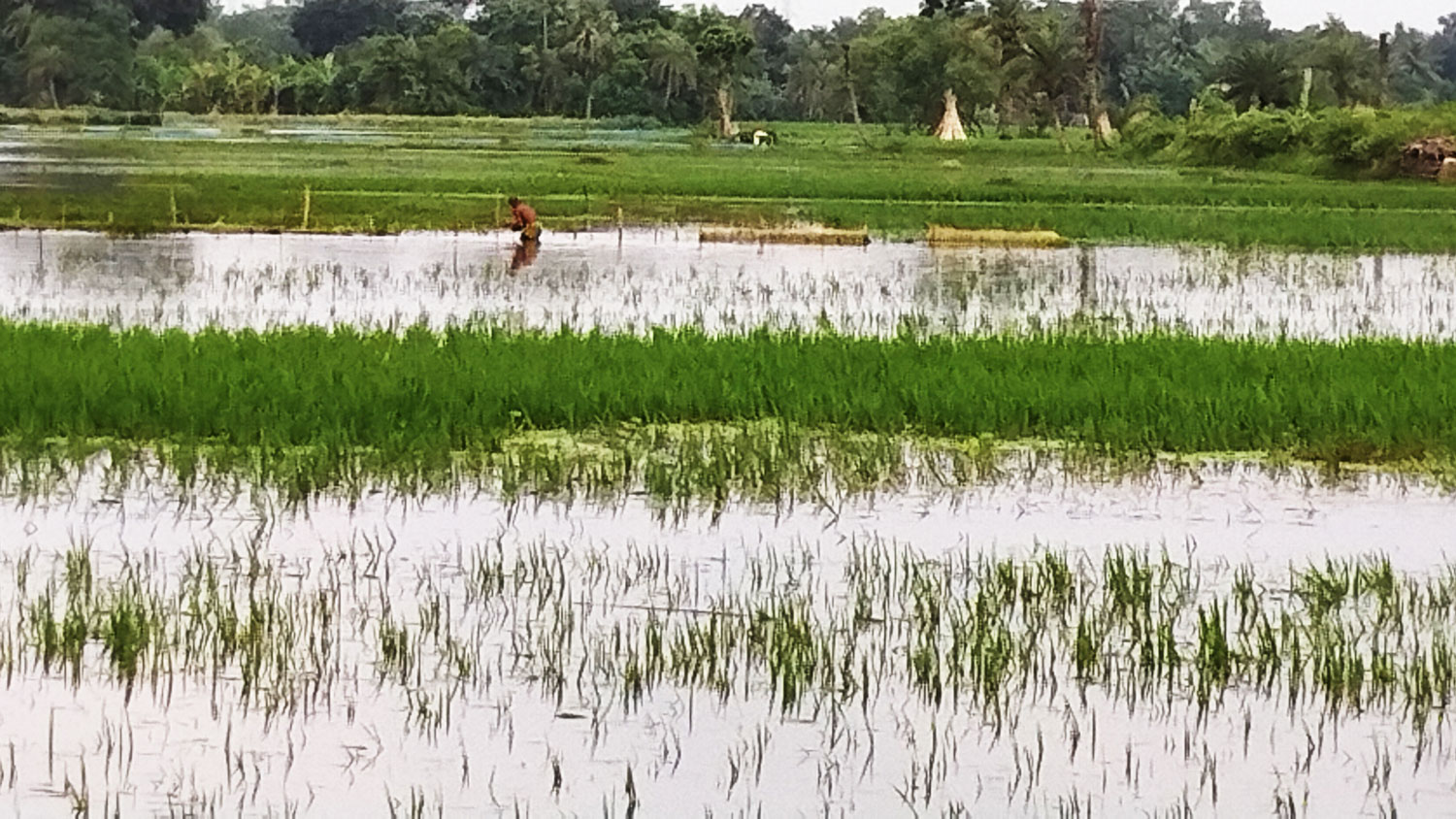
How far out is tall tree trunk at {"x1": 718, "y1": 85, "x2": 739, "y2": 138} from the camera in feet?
140

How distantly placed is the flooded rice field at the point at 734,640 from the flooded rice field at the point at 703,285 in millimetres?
3505

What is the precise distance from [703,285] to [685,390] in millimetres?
5236

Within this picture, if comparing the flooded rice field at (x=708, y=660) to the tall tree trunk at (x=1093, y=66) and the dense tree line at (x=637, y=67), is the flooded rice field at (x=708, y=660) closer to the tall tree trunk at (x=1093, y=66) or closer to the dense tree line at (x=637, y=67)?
the tall tree trunk at (x=1093, y=66)

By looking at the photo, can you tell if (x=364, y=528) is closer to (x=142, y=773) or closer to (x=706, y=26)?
(x=142, y=773)

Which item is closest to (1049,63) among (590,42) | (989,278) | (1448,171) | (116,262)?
(590,42)

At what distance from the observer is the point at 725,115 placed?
141 feet

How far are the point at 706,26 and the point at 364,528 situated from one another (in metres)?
43.1

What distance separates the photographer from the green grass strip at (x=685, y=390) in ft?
20.9

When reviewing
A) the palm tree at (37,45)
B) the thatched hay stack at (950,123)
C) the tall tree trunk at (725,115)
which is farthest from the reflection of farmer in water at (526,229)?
the palm tree at (37,45)

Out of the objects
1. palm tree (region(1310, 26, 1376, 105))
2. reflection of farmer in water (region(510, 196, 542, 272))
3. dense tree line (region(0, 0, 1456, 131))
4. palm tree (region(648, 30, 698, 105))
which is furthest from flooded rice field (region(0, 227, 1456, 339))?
palm tree (region(648, 30, 698, 105))

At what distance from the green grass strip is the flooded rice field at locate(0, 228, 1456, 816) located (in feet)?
1.00

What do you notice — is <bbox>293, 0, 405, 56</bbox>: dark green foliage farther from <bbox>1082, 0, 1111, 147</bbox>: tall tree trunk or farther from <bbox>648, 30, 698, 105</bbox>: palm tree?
<bbox>1082, 0, 1111, 147</bbox>: tall tree trunk

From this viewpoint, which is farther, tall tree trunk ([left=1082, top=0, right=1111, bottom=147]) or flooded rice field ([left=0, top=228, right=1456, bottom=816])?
tall tree trunk ([left=1082, top=0, right=1111, bottom=147])

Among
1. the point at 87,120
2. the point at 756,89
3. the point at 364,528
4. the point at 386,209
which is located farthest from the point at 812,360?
the point at 756,89
